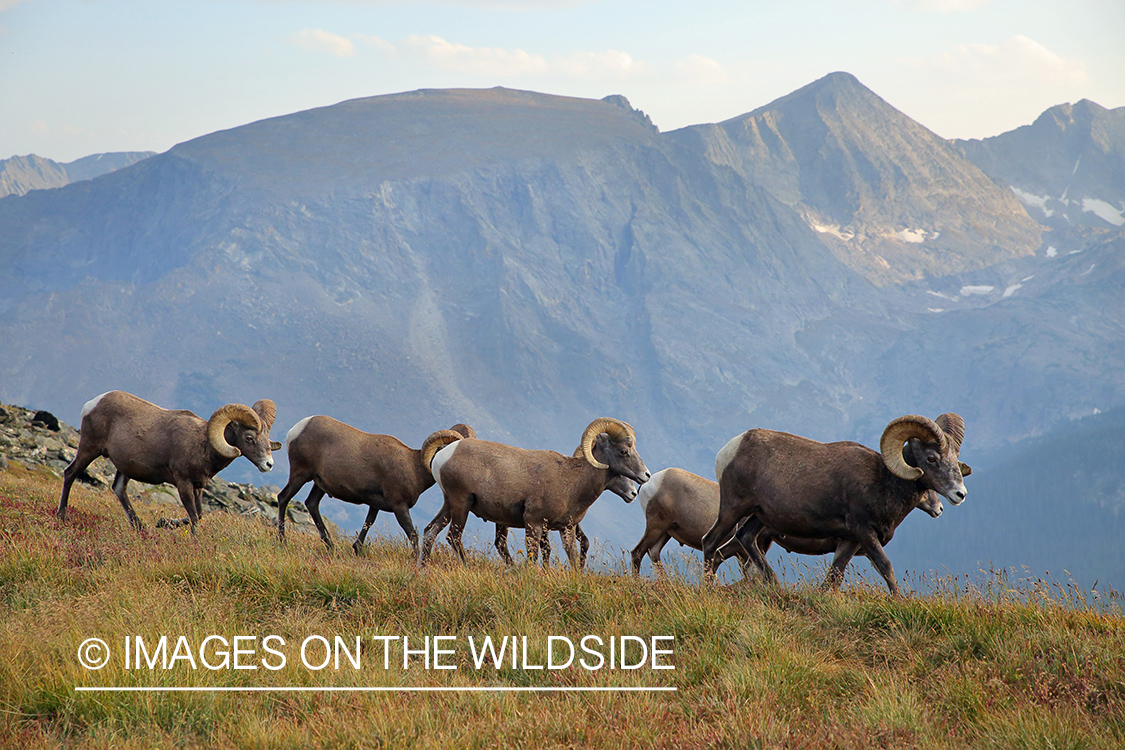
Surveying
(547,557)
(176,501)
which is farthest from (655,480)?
(176,501)

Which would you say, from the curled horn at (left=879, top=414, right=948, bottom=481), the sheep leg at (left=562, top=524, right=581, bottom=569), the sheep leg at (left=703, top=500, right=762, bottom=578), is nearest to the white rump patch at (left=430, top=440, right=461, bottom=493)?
the sheep leg at (left=562, top=524, right=581, bottom=569)

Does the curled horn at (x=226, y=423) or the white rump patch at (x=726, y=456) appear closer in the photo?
the white rump patch at (x=726, y=456)

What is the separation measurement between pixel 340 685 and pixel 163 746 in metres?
1.26

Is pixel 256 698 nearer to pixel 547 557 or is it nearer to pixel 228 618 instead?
pixel 228 618

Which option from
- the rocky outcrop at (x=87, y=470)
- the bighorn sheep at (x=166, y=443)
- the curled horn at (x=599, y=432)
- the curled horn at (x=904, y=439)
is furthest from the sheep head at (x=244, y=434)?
the curled horn at (x=904, y=439)

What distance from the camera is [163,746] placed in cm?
574

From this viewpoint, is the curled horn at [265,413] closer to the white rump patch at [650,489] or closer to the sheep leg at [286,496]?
the sheep leg at [286,496]

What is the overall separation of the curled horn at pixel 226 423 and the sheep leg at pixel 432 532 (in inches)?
107

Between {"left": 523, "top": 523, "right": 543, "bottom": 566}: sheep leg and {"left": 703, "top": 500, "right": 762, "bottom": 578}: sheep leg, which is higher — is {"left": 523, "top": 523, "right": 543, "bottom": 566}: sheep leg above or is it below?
below

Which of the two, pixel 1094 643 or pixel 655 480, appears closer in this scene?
pixel 1094 643

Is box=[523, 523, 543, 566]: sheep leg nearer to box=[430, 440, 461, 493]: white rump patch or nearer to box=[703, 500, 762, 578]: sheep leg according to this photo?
box=[430, 440, 461, 493]: white rump patch

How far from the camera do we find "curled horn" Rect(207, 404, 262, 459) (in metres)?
12.2

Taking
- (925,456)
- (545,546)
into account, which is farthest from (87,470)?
(925,456)

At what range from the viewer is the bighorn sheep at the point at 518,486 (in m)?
11.2
